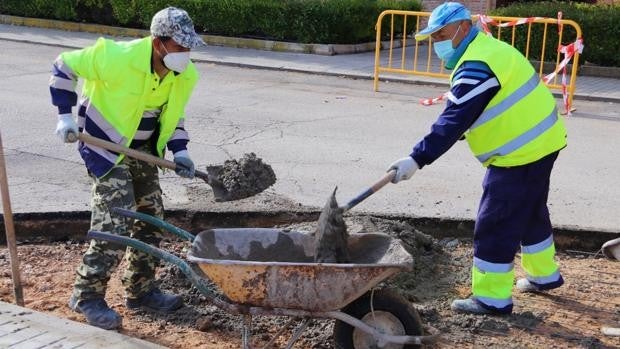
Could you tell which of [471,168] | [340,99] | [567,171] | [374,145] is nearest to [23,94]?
[340,99]

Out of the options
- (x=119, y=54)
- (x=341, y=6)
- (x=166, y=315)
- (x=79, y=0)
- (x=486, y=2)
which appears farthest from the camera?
(x=79, y=0)

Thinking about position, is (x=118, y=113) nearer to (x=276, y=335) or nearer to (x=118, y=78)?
(x=118, y=78)

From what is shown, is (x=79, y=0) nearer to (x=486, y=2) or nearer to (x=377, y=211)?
(x=486, y=2)

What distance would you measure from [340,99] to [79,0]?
10702 mm

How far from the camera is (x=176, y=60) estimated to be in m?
4.17

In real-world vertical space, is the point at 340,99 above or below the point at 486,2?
below

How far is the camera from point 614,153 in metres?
8.68

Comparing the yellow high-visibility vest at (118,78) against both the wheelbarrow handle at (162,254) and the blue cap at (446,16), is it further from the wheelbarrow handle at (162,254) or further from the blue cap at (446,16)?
the blue cap at (446,16)

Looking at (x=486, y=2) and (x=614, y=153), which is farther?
(x=486, y=2)

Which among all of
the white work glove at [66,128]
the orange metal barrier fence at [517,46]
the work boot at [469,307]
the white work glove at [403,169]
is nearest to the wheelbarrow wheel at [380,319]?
the white work glove at [403,169]

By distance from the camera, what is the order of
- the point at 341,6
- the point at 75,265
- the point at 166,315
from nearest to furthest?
the point at 166,315 < the point at 75,265 < the point at 341,6

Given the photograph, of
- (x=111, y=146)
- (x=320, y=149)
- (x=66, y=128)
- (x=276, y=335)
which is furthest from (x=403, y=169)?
(x=320, y=149)

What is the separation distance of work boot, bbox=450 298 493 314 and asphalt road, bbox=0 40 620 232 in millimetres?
1599

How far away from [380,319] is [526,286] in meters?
1.51
